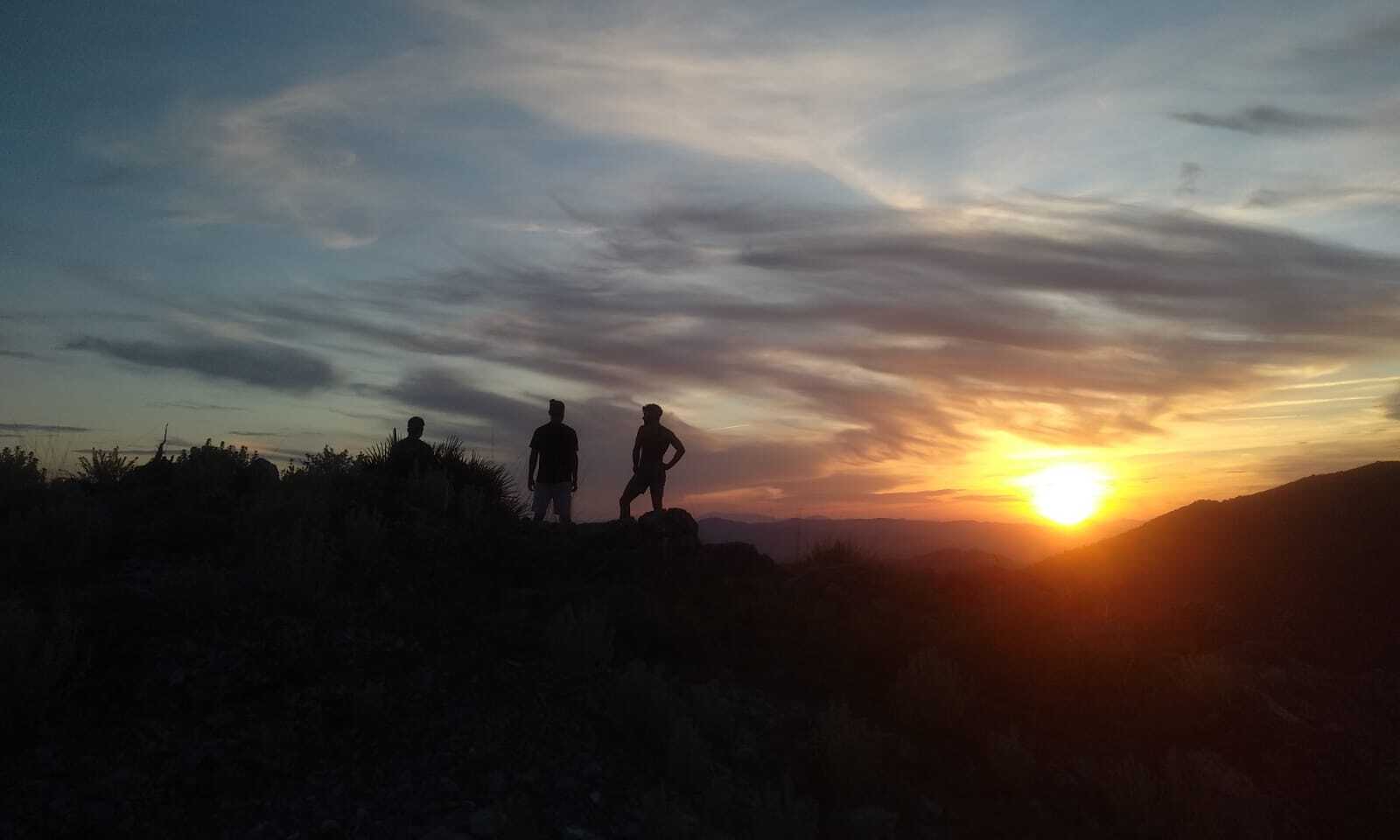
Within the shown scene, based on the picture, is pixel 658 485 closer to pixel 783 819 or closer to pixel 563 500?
pixel 563 500

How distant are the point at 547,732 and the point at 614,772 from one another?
2.20 feet

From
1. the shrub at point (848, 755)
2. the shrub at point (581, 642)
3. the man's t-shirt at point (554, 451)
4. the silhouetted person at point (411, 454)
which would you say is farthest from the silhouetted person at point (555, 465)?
the shrub at point (848, 755)

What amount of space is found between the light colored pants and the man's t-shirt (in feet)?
0.19

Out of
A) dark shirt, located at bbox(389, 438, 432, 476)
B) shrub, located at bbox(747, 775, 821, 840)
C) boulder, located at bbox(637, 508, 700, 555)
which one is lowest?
shrub, located at bbox(747, 775, 821, 840)

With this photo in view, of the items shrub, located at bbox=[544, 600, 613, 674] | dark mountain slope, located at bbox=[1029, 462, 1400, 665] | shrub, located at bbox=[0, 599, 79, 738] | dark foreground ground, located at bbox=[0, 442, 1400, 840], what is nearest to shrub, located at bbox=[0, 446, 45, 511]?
dark foreground ground, located at bbox=[0, 442, 1400, 840]

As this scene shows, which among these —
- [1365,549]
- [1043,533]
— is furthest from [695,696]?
[1043,533]

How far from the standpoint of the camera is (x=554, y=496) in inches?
606

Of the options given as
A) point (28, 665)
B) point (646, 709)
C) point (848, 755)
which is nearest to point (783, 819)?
point (848, 755)

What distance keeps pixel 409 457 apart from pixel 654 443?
13.0 feet

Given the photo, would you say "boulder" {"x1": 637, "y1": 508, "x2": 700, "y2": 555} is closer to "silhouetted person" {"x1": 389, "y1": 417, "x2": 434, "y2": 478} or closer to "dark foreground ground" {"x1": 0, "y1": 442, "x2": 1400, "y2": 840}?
"dark foreground ground" {"x1": 0, "y1": 442, "x2": 1400, "y2": 840}

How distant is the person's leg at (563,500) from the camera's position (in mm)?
15367

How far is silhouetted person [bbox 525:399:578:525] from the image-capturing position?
15328 millimetres

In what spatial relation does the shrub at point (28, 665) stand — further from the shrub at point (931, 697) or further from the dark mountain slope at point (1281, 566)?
the dark mountain slope at point (1281, 566)

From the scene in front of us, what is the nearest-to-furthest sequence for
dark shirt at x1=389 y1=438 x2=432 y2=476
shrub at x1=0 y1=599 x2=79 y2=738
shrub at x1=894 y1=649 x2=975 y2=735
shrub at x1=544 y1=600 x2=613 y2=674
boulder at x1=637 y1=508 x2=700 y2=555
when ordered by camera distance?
shrub at x1=0 y1=599 x2=79 y2=738, shrub at x1=544 y1=600 x2=613 y2=674, shrub at x1=894 y1=649 x2=975 y2=735, boulder at x1=637 y1=508 x2=700 y2=555, dark shirt at x1=389 y1=438 x2=432 y2=476
